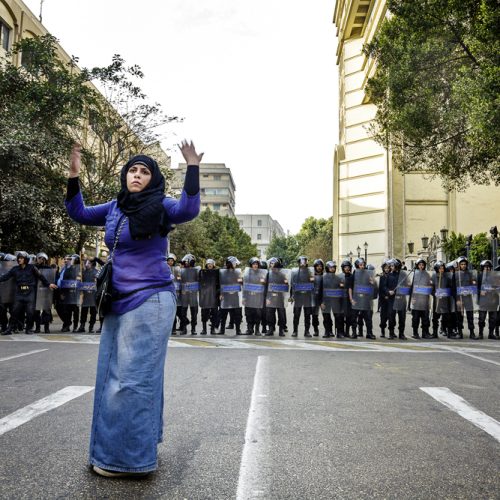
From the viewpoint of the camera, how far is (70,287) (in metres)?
14.2

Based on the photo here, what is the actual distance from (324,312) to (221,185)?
104582mm

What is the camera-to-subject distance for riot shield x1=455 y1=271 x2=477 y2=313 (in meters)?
13.9

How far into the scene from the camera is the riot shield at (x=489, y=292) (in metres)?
13.6

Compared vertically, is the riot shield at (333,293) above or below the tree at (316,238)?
below

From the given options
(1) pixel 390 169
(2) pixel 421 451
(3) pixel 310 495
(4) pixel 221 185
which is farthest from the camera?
(4) pixel 221 185

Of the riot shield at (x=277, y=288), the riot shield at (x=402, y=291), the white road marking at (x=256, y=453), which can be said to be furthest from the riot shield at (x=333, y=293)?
the white road marking at (x=256, y=453)

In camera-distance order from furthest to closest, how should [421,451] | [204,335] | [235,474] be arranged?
1. [204,335]
2. [421,451]
3. [235,474]

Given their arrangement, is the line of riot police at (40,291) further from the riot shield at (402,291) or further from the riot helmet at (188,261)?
the riot shield at (402,291)

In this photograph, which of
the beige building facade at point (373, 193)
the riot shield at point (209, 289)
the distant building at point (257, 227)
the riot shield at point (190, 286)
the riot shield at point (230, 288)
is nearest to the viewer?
the riot shield at point (230, 288)

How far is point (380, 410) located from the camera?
5.18 metres

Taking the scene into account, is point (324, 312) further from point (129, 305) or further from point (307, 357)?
point (129, 305)

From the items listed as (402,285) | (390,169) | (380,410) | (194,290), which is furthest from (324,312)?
(390,169)

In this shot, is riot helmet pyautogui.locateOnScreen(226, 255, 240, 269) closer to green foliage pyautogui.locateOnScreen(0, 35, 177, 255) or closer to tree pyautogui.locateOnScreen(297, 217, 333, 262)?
green foliage pyautogui.locateOnScreen(0, 35, 177, 255)

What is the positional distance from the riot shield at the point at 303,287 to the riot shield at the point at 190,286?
8.34 ft
